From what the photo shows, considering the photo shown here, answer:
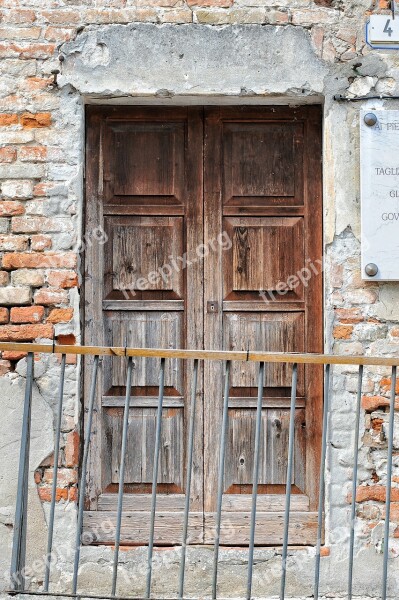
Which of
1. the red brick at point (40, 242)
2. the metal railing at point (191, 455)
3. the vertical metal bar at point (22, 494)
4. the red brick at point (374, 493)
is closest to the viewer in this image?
the metal railing at point (191, 455)

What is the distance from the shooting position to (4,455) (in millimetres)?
3742

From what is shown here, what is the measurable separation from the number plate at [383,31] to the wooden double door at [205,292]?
1.42ft

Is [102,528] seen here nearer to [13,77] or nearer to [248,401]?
[248,401]

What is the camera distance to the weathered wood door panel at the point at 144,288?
3908mm

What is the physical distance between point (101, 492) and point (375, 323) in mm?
1588

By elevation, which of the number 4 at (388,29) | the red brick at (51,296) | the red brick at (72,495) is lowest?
the red brick at (72,495)

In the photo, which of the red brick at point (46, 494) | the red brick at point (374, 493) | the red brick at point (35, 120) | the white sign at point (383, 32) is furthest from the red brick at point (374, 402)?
the red brick at point (35, 120)

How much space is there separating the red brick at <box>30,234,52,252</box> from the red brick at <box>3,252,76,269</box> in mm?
26

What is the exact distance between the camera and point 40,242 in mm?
3822

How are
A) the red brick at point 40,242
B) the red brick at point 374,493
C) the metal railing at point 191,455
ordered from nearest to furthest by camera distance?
the metal railing at point 191,455, the red brick at point 374,493, the red brick at point 40,242

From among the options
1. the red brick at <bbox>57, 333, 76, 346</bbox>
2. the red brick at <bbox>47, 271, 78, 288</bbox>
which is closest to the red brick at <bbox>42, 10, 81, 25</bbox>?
the red brick at <bbox>47, 271, 78, 288</bbox>

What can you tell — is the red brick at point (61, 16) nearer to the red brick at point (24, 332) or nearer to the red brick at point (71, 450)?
the red brick at point (24, 332)

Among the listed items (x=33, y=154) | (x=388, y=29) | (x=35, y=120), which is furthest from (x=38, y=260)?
(x=388, y=29)

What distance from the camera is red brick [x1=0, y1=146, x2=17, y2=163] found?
3846 millimetres
